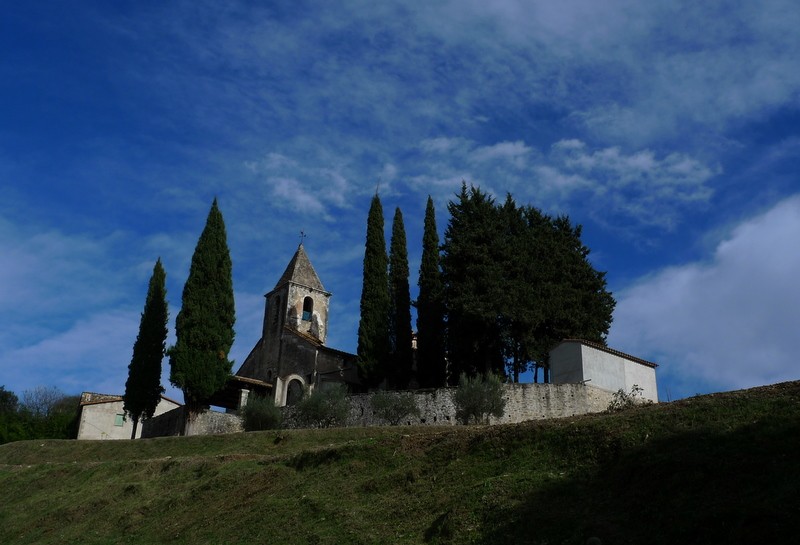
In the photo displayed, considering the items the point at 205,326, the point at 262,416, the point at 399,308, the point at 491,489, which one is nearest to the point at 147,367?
the point at 205,326

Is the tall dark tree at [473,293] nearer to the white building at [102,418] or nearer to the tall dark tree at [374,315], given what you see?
the tall dark tree at [374,315]

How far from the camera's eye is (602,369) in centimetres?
3681

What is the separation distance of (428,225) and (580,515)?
3465cm

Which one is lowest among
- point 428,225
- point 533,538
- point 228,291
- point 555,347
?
point 533,538

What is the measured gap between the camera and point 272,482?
955 inches

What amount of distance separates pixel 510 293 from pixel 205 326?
51.8 feet

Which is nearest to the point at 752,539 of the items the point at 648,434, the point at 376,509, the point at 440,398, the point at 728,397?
the point at 648,434

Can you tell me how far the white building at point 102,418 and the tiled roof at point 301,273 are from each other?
12084 mm

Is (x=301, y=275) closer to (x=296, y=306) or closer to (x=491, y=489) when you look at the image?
(x=296, y=306)

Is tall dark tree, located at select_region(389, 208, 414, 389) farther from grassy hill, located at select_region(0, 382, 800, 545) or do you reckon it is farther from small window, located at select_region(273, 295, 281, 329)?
grassy hill, located at select_region(0, 382, 800, 545)

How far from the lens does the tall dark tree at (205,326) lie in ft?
131

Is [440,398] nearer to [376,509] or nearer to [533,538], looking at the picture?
[376,509]

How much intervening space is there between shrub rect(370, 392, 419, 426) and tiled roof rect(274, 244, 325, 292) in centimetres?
1669

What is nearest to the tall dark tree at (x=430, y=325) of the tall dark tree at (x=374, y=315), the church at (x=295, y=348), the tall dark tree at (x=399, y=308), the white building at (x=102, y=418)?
the tall dark tree at (x=399, y=308)
